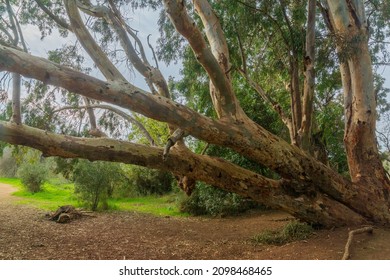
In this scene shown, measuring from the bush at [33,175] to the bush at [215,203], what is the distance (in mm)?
10282

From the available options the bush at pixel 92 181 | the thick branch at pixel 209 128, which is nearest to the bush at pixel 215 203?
the bush at pixel 92 181

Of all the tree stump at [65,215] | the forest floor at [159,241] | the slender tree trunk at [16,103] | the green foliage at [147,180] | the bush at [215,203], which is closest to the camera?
the slender tree trunk at [16,103]

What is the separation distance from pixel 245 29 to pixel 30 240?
6.98m

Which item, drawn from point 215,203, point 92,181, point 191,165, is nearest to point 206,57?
point 191,165

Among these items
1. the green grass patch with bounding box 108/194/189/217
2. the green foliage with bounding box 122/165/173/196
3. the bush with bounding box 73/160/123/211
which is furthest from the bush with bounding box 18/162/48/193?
the bush with bounding box 73/160/123/211

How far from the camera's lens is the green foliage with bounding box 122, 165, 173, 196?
1841cm

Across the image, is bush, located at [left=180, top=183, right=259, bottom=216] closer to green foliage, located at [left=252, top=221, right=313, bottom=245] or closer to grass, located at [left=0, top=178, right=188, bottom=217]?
grass, located at [left=0, top=178, right=188, bottom=217]

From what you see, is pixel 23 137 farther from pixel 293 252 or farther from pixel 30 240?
pixel 293 252

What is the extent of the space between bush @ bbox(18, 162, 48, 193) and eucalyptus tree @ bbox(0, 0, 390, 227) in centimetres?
1210

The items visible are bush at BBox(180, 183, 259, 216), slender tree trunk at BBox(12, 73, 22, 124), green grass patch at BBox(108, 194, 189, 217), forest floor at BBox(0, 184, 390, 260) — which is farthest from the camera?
green grass patch at BBox(108, 194, 189, 217)

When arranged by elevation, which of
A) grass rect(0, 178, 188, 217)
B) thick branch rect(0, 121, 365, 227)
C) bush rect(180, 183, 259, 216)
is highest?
thick branch rect(0, 121, 365, 227)

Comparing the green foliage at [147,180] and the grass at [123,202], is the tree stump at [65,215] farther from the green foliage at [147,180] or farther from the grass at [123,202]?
the green foliage at [147,180]

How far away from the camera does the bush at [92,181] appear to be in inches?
501

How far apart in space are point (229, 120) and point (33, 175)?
15.9m
